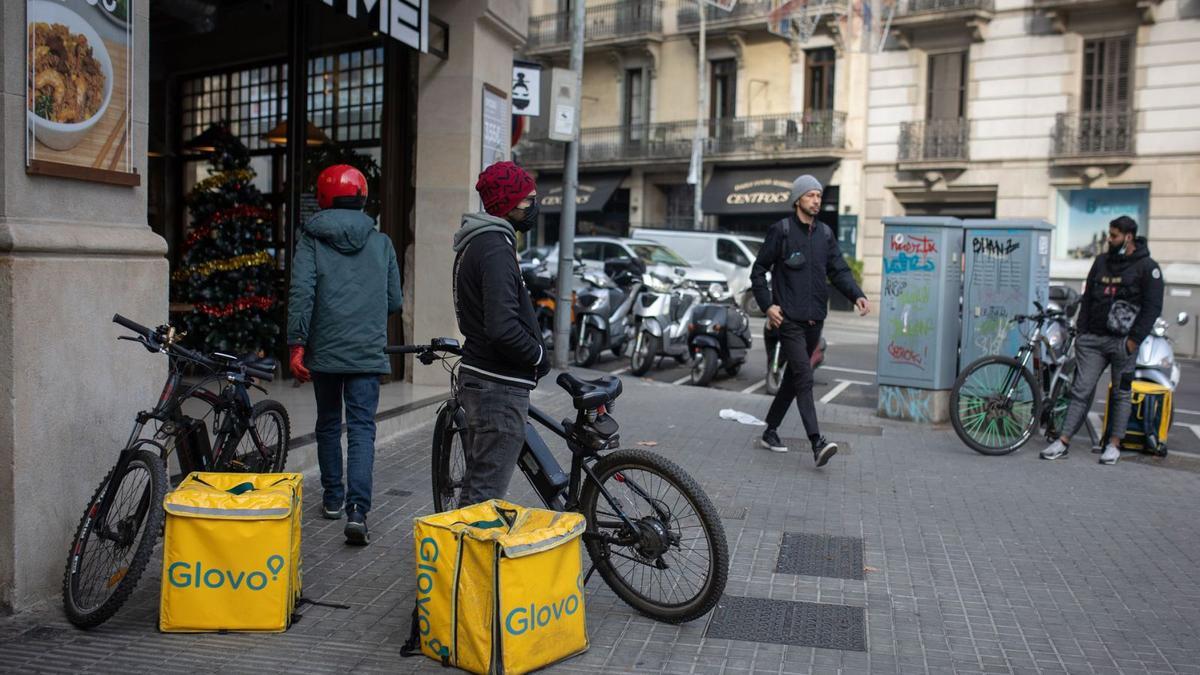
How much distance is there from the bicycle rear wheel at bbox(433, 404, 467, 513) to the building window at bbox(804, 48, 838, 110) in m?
28.0

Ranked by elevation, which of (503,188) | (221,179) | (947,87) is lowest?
(503,188)

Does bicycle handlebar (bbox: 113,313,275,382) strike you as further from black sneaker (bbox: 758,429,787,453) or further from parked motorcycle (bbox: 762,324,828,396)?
parked motorcycle (bbox: 762,324,828,396)

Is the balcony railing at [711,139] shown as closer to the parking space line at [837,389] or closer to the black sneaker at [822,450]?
the parking space line at [837,389]

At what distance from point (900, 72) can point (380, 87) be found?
21807 millimetres

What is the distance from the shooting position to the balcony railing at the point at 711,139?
3147 cm

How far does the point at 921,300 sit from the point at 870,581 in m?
5.19

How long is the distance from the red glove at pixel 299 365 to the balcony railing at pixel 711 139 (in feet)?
80.0

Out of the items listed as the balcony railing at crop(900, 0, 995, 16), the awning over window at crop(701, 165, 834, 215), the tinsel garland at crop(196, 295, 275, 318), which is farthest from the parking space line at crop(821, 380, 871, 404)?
the awning over window at crop(701, 165, 834, 215)

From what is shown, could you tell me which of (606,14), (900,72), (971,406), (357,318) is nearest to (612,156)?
(606,14)

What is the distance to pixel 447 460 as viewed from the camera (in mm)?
5527

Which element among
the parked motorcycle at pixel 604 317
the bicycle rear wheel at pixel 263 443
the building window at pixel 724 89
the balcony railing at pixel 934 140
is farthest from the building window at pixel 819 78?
the bicycle rear wheel at pixel 263 443

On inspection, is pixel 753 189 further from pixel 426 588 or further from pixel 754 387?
pixel 426 588

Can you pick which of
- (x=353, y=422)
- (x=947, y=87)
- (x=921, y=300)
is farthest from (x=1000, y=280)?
(x=947, y=87)

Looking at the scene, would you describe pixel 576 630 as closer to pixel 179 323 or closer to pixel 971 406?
pixel 971 406
